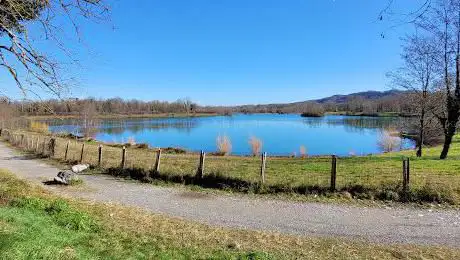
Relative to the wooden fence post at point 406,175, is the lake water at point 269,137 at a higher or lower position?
lower

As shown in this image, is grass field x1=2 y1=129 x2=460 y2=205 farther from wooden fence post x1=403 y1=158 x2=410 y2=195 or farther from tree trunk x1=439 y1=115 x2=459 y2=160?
tree trunk x1=439 y1=115 x2=459 y2=160

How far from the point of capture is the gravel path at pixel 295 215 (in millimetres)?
9906

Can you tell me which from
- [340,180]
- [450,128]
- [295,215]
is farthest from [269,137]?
[295,215]

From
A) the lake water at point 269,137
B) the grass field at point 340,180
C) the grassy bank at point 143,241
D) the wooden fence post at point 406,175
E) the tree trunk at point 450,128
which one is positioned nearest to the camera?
the grassy bank at point 143,241

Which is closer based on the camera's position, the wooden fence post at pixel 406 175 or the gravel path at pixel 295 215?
the gravel path at pixel 295 215

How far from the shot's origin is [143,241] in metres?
8.42

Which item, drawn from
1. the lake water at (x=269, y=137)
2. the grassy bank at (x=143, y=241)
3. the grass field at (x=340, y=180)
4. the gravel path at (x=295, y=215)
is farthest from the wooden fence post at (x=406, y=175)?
the lake water at (x=269, y=137)

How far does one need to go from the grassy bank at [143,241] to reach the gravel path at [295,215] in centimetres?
77

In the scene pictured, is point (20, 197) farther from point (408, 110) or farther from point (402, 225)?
point (408, 110)

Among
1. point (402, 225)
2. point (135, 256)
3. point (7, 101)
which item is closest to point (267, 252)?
point (135, 256)

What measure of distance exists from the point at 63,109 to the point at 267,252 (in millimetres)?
5189

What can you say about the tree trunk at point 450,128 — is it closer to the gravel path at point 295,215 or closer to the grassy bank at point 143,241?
the gravel path at point 295,215

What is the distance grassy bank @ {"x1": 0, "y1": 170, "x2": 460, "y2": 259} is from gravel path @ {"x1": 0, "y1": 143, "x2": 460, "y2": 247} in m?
0.77

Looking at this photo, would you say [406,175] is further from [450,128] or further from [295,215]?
[450,128]
